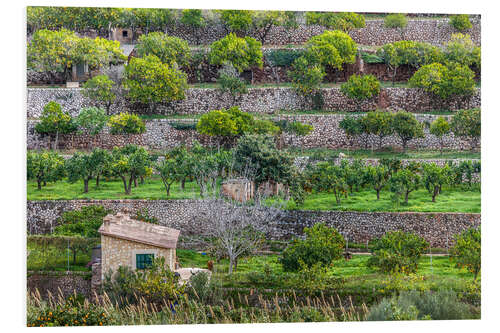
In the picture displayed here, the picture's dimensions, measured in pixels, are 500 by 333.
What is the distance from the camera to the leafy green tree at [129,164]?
13148 mm

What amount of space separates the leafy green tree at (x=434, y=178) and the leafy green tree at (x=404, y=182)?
0.17 metres

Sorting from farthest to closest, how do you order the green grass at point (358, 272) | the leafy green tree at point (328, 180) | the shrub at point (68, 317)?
the leafy green tree at point (328, 180) → the green grass at point (358, 272) → the shrub at point (68, 317)

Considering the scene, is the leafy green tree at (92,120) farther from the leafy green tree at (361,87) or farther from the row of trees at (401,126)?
the leafy green tree at (361,87)

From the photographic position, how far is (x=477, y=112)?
13312 millimetres

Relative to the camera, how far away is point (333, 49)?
14039mm

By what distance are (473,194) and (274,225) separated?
3501mm

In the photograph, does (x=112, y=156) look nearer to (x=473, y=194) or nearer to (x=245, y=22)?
(x=245, y=22)

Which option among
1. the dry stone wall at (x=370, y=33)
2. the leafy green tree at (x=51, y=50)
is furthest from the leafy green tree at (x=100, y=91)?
the dry stone wall at (x=370, y=33)

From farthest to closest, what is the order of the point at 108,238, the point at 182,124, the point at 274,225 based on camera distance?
the point at 182,124 < the point at 274,225 < the point at 108,238

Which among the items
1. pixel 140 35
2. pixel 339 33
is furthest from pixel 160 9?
pixel 339 33

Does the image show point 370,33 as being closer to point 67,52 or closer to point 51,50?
point 67,52

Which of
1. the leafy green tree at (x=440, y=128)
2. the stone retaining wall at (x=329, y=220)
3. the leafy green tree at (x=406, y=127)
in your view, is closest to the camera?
the stone retaining wall at (x=329, y=220)

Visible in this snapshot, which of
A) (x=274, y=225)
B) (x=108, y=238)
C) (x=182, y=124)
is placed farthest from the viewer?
(x=182, y=124)

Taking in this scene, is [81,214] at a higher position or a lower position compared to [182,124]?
lower
